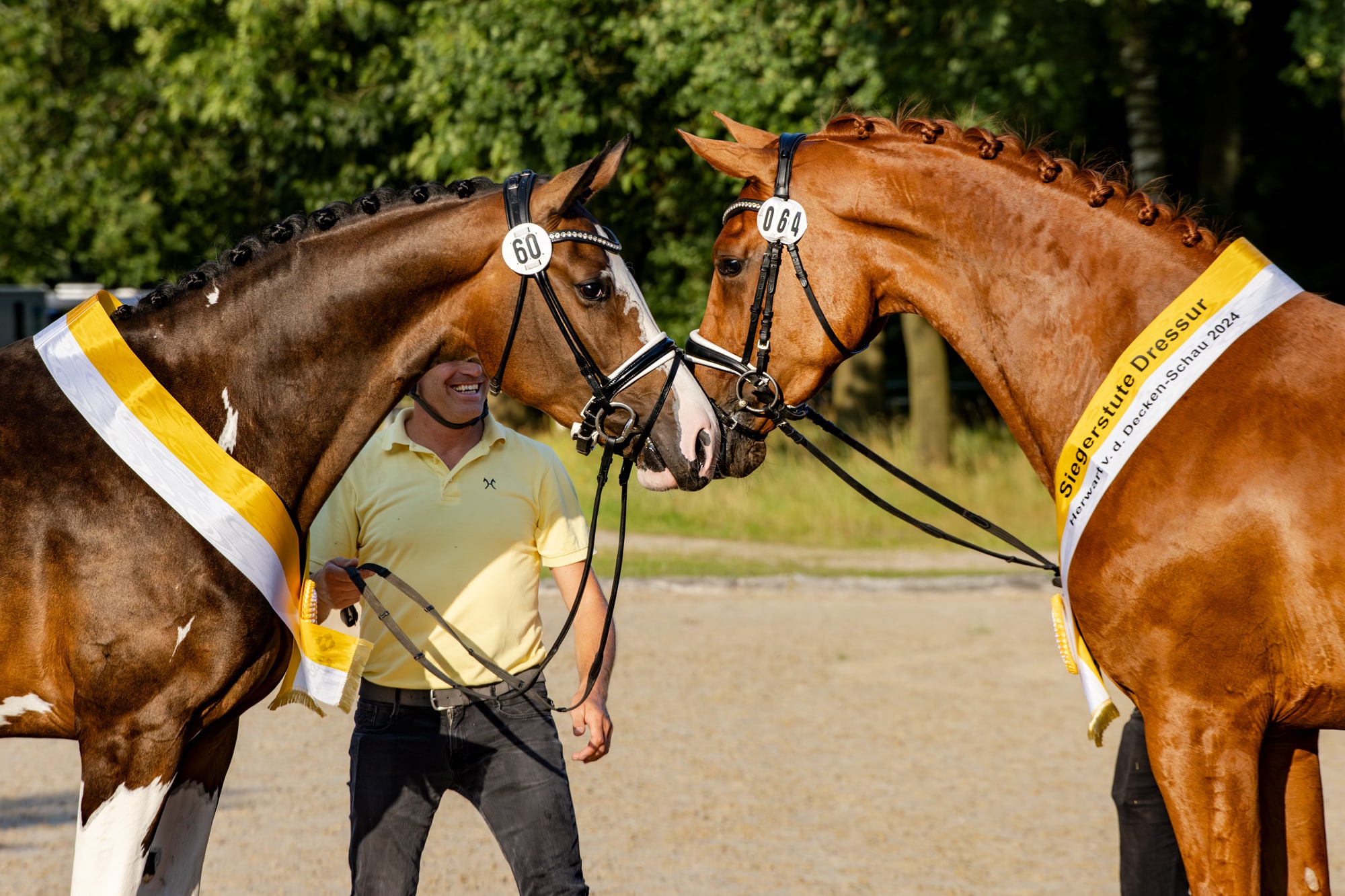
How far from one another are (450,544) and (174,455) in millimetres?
942

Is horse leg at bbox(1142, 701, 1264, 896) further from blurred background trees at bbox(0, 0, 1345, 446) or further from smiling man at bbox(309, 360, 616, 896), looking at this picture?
blurred background trees at bbox(0, 0, 1345, 446)

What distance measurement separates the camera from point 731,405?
3.45 m

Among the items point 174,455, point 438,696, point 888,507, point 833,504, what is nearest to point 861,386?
point 833,504

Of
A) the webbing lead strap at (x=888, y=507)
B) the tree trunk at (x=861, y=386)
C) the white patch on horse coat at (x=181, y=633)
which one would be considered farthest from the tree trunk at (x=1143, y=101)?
the white patch on horse coat at (x=181, y=633)

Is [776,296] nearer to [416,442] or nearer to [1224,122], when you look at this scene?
[416,442]

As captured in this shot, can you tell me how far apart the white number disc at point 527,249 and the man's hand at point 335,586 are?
1.01m

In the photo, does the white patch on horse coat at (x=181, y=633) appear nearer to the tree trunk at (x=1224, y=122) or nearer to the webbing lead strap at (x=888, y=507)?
the webbing lead strap at (x=888, y=507)

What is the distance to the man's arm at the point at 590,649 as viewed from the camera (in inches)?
143

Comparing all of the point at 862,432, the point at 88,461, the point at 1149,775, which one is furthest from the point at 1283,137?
the point at 88,461

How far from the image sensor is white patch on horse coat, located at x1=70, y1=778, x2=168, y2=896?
277 centimetres

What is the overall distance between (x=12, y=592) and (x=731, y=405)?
1737 millimetres

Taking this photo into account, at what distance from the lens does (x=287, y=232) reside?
10.2 ft

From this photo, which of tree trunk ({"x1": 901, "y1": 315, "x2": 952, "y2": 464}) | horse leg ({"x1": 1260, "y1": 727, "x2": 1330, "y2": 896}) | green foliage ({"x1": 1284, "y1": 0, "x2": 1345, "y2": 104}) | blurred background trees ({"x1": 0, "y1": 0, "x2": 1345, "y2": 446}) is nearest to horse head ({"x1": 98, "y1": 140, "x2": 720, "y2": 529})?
horse leg ({"x1": 1260, "y1": 727, "x2": 1330, "y2": 896})

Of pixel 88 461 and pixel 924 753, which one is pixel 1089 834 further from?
pixel 88 461
